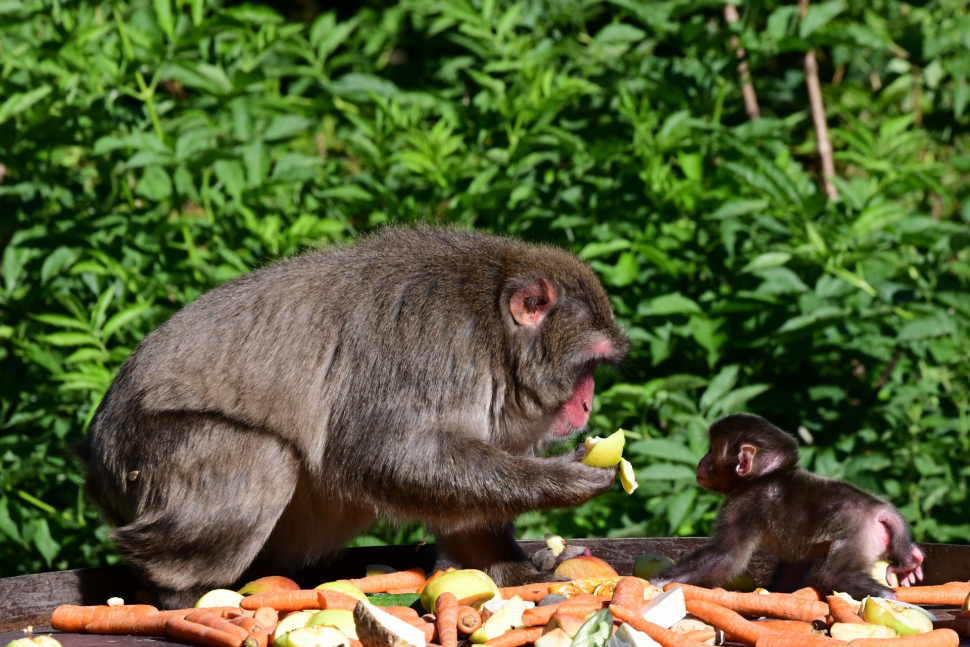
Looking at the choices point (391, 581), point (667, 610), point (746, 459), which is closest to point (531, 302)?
point (746, 459)

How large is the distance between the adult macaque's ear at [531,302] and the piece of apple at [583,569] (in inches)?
33.5

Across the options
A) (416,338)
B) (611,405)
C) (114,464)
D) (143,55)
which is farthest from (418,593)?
(143,55)

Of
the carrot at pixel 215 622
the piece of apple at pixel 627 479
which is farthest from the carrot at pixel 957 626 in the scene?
the carrot at pixel 215 622

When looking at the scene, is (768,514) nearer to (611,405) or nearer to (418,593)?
(418,593)

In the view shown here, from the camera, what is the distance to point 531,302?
3.52 m

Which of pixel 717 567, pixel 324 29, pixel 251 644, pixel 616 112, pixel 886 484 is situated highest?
pixel 324 29

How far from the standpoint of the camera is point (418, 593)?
347 centimetres

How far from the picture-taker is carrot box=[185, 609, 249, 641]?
8.79ft

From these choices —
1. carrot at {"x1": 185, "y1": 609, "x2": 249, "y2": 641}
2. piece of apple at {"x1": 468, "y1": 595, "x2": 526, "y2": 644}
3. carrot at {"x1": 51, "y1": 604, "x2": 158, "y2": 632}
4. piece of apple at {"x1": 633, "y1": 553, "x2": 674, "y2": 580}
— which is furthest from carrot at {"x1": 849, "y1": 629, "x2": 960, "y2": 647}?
carrot at {"x1": 51, "y1": 604, "x2": 158, "y2": 632}

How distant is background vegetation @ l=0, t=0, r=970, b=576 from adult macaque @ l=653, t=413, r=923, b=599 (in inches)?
33.1

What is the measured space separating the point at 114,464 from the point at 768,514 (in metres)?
2.13

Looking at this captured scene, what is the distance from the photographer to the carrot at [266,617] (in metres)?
2.80

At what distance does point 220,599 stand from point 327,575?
709 mm

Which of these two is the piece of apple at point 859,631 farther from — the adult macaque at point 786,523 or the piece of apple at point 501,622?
the piece of apple at point 501,622
